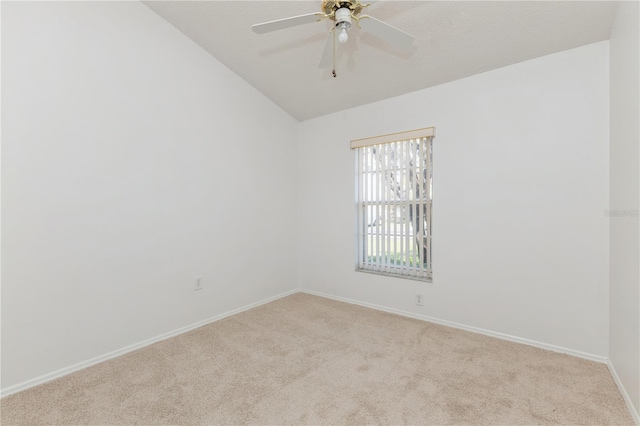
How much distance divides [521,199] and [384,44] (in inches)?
69.4

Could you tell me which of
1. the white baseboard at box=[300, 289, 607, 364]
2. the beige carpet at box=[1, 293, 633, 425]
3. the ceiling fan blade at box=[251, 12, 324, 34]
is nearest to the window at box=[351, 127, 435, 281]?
the white baseboard at box=[300, 289, 607, 364]

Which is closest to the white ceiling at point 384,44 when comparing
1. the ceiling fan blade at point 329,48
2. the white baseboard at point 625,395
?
the ceiling fan blade at point 329,48

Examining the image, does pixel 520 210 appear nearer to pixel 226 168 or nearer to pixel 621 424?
pixel 621 424

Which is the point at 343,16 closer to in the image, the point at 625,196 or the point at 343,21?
the point at 343,21

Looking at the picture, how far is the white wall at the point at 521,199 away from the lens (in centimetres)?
221

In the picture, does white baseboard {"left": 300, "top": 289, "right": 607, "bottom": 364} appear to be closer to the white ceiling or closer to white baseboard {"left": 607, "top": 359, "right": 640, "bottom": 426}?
white baseboard {"left": 607, "top": 359, "right": 640, "bottom": 426}

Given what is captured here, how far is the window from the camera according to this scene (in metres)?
3.04

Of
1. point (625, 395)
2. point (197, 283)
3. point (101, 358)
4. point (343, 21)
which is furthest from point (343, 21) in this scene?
point (101, 358)

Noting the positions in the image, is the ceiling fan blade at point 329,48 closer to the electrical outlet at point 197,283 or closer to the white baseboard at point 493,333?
the electrical outlet at point 197,283

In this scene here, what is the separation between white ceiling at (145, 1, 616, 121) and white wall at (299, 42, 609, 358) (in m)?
0.19

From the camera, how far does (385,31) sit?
179cm

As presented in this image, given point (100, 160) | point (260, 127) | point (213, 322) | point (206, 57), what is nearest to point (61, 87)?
point (100, 160)

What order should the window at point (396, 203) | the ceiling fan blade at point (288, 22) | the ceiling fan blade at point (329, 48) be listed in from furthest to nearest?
the window at point (396, 203), the ceiling fan blade at point (329, 48), the ceiling fan blade at point (288, 22)

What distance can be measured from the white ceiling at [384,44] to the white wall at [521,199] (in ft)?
0.62
